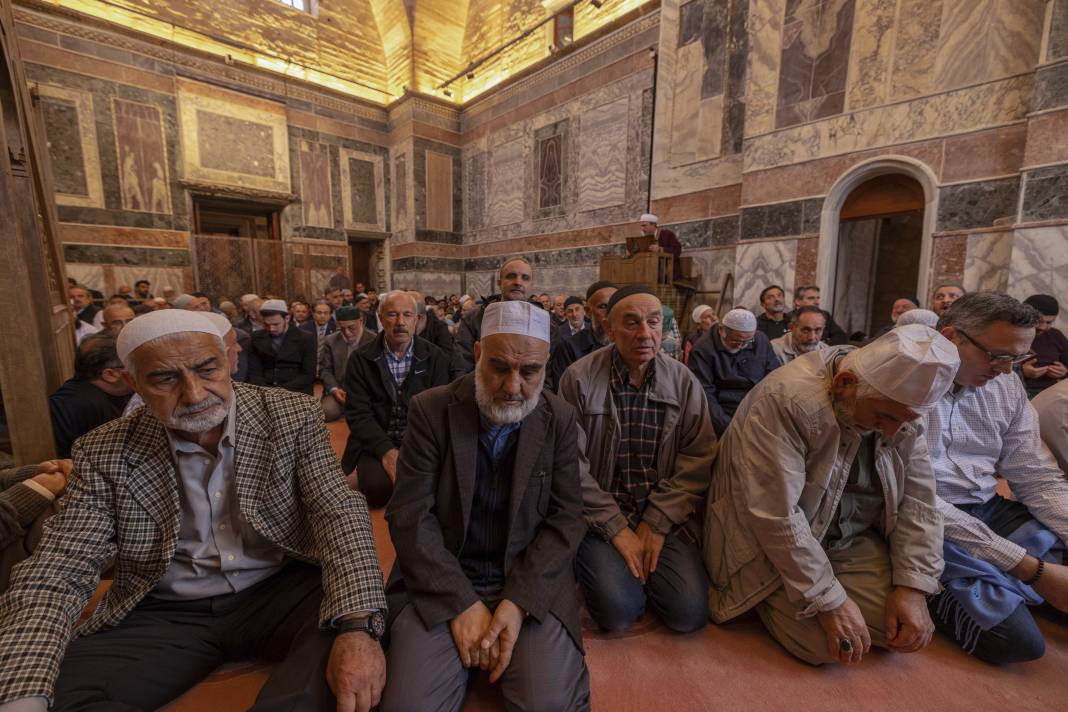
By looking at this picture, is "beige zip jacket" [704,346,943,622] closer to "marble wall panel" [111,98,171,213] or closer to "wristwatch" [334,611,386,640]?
"wristwatch" [334,611,386,640]

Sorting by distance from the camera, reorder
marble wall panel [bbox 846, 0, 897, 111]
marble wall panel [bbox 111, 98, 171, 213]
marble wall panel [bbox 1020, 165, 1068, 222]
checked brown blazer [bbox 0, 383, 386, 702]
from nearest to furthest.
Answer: checked brown blazer [bbox 0, 383, 386, 702], marble wall panel [bbox 1020, 165, 1068, 222], marble wall panel [bbox 846, 0, 897, 111], marble wall panel [bbox 111, 98, 171, 213]

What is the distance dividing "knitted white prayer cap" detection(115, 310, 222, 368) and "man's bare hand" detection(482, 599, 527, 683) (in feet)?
4.33

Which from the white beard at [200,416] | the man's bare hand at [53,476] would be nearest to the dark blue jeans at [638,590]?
the white beard at [200,416]

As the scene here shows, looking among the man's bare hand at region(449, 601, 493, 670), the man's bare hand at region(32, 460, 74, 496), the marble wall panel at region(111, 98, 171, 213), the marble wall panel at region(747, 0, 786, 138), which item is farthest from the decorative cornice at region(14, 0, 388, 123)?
the man's bare hand at region(449, 601, 493, 670)

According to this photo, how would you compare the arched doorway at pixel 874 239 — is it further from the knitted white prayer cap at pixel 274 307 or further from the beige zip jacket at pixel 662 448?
the knitted white prayer cap at pixel 274 307

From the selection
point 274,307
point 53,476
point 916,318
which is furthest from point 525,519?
point 274,307

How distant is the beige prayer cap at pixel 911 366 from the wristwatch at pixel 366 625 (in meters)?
1.79

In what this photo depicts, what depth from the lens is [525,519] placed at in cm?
174

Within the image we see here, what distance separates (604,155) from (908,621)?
33.9ft

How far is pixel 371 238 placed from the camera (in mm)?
14188

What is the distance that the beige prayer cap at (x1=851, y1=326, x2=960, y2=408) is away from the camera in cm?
147

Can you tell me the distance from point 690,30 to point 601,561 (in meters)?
9.37

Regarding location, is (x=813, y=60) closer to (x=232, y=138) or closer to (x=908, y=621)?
(x=908, y=621)

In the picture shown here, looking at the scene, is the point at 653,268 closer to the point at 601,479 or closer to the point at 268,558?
the point at 601,479
